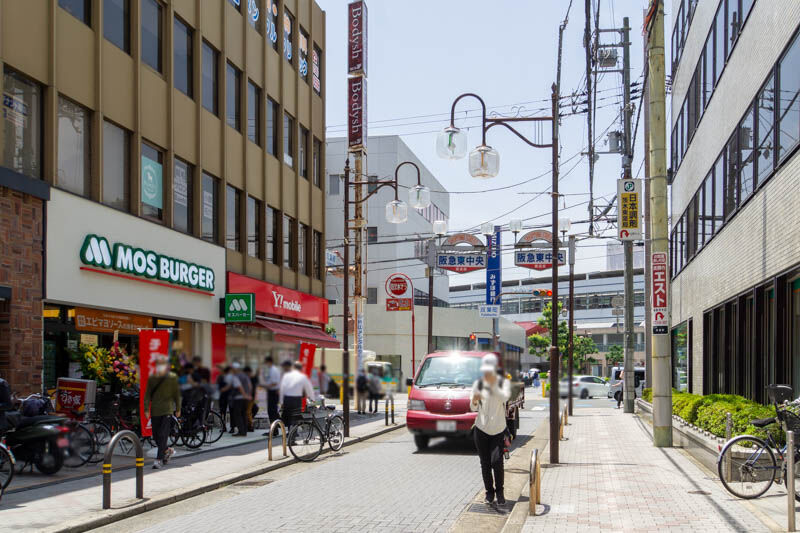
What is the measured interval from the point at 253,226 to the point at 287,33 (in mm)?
767

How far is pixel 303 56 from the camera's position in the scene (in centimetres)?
278

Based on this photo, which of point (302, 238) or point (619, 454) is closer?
point (302, 238)

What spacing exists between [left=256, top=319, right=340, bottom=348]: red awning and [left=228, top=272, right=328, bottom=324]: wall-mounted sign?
7 centimetres

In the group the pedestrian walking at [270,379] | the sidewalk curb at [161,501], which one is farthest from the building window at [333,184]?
the sidewalk curb at [161,501]

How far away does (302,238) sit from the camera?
9.07 feet

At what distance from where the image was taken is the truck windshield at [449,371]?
2.33 m

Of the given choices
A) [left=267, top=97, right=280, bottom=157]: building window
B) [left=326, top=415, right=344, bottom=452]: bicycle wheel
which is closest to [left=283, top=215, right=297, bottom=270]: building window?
[left=267, top=97, right=280, bottom=157]: building window

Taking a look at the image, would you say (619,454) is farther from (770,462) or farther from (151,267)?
(151,267)

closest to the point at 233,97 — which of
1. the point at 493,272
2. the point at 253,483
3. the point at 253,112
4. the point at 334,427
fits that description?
the point at 253,112

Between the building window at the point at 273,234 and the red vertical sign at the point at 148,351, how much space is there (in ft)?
1.83

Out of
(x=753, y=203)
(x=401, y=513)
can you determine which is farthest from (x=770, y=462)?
(x=753, y=203)

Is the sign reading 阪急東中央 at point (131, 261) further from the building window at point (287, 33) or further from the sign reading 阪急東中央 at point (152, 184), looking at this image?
the building window at point (287, 33)

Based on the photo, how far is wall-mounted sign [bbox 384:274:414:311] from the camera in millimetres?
2688

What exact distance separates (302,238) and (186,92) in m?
0.68
